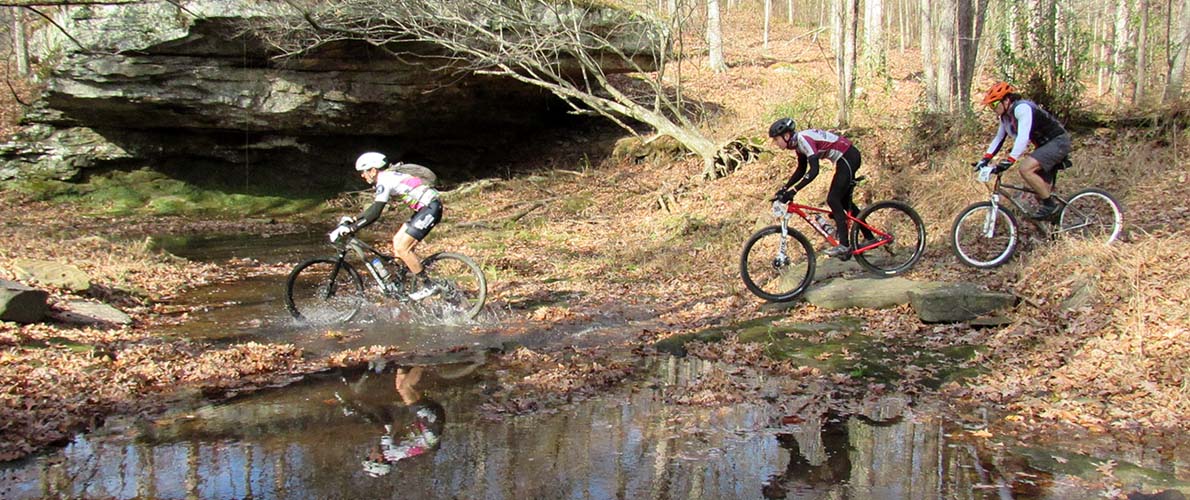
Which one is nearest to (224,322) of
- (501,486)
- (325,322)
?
(325,322)

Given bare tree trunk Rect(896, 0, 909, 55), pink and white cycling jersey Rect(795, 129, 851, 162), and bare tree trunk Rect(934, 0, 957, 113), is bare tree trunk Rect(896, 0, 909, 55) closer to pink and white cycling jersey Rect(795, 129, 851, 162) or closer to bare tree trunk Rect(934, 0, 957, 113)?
bare tree trunk Rect(934, 0, 957, 113)

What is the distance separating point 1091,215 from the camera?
881cm

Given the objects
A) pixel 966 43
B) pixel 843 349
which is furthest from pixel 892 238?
pixel 966 43

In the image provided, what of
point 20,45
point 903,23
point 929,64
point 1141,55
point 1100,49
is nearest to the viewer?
point 929,64

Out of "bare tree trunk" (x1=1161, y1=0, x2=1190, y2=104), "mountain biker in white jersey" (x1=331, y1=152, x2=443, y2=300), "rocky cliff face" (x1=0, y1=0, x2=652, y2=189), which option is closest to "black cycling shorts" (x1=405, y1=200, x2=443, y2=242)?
"mountain biker in white jersey" (x1=331, y1=152, x2=443, y2=300)

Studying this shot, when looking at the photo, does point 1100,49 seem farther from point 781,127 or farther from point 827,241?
point 781,127

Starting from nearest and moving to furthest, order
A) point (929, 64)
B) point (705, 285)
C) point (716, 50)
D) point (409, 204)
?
point (409, 204)
point (705, 285)
point (929, 64)
point (716, 50)

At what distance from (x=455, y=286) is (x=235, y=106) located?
12.4 meters

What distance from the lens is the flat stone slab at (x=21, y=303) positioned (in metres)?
7.52

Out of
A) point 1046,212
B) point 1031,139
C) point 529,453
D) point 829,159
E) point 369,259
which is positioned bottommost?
point 529,453

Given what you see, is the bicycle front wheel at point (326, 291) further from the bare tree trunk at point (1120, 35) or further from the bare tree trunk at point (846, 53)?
the bare tree trunk at point (1120, 35)

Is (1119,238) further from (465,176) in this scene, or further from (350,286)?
(465,176)

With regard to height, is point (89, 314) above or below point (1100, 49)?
below

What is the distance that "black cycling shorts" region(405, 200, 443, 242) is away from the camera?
857cm
